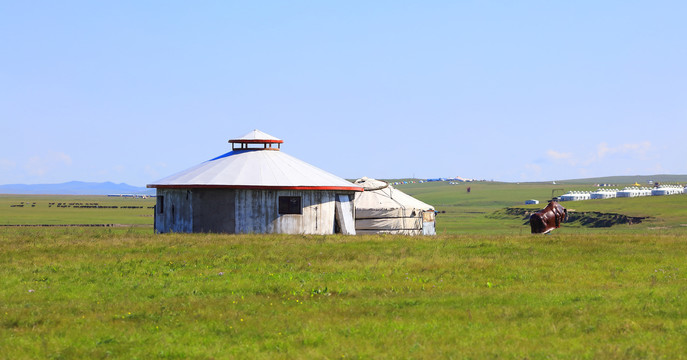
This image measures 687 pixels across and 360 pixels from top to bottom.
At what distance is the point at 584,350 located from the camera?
11859 millimetres

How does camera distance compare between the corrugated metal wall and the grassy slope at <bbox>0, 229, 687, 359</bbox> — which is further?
the corrugated metal wall

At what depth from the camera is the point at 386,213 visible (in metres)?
42.6

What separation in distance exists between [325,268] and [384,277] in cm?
256

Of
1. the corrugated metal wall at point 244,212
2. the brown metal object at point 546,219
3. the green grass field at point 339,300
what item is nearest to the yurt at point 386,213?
the corrugated metal wall at point 244,212

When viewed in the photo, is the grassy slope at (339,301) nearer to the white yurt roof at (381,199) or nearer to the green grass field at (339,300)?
the green grass field at (339,300)

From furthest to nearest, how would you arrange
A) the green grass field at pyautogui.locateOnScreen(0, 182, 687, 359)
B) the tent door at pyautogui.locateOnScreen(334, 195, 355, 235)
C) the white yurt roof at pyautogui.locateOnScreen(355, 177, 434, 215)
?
the white yurt roof at pyautogui.locateOnScreen(355, 177, 434, 215), the tent door at pyautogui.locateOnScreen(334, 195, 355, 235), the green grass field at pyautogui.locateOnScreen(0, 182, 687, 359)

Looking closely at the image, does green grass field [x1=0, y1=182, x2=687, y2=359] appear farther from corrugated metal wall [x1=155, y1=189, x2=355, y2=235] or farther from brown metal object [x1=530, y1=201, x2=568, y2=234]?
brown metal object [x1=530, y1=201, x2=568, y2=234]

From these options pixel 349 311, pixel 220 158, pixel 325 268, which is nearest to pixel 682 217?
pixel 220 158

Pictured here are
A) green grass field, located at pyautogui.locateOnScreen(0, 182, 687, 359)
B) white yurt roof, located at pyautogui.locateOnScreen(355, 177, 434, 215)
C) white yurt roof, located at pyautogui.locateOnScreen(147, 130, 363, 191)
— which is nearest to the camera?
green grass field, located at pyautogui.locateOnScreen(0, 182, 687, 359)

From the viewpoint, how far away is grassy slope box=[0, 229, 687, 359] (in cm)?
1228

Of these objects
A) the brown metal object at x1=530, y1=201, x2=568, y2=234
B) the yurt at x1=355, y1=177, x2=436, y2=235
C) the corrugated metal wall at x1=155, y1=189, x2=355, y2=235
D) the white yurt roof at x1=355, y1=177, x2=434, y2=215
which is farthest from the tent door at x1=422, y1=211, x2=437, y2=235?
the corrugated metal wall at x1=155, y1=189, x2=355, y2=235

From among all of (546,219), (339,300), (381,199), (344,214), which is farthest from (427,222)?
(339,300)

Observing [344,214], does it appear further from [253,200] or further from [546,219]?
[546,219]

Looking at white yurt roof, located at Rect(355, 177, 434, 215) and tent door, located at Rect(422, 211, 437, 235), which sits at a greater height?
white yurt roof, located at Rect(355, 177, 434, 215)
